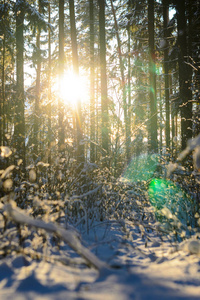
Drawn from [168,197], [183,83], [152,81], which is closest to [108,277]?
[168,197]

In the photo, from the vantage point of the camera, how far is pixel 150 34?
10078mm

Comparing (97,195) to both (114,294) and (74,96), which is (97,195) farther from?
(74,96)

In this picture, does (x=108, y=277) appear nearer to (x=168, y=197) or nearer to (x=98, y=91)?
(x=168, y=197)

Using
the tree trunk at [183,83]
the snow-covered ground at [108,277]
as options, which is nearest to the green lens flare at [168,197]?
the snow-covered ground at [108,277]

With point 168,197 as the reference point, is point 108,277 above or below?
above

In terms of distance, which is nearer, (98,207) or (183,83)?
(98,207)

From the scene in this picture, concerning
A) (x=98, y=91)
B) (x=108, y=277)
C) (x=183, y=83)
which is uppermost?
(x=98, y=91)

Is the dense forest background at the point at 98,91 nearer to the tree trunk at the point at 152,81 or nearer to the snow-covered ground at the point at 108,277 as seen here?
the tree trunk at the point at 152,81

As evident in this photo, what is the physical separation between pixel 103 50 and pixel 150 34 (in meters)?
2.76

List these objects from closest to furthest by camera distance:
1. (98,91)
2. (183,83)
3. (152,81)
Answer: (183,83), (152,81), (98,91)

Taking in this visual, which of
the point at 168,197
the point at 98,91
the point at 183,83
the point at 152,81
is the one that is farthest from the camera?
the point at 98,91

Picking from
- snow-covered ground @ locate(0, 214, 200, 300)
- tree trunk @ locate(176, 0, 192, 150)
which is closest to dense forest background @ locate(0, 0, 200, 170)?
tree trunk @ locate(176, 0, 192, 150)

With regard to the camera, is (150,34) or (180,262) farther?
(150,34)

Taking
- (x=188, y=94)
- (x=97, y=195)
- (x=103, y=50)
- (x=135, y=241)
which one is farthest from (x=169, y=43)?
(x=135, y=241)
